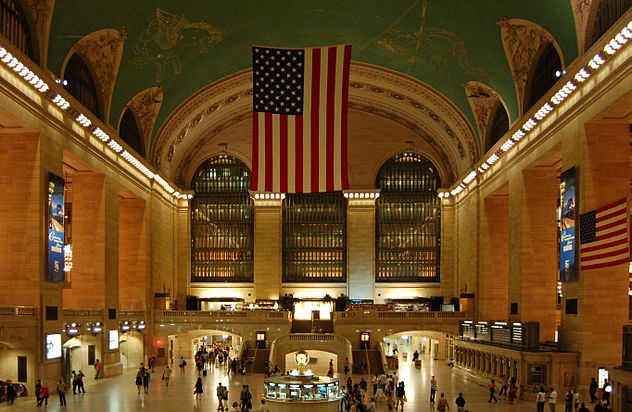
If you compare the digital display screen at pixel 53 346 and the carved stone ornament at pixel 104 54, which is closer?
the digital display screen at pixel 53 346

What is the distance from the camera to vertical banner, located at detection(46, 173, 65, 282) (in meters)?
27.1

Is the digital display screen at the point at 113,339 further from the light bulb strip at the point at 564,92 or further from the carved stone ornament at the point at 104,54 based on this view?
the light bulb strip at the point at 564,92

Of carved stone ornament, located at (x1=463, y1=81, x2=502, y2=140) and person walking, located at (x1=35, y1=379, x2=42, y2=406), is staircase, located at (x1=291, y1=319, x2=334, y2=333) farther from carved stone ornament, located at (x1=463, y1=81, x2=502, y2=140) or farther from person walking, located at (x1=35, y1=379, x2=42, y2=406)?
person walking, located at (x1=35, y1=379, x2=42, y2=406)

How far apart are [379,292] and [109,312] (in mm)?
19947

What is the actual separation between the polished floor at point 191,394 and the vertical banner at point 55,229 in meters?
4.32

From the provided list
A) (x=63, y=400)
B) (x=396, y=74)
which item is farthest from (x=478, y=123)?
(x=63, y=400)

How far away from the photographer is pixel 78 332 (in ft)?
98.6

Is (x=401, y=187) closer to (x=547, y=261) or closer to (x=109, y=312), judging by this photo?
(x=547, y=261)

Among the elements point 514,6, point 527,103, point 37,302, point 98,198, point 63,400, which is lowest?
point 63,400

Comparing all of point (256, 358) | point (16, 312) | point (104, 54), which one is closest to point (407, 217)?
point (256, 358)

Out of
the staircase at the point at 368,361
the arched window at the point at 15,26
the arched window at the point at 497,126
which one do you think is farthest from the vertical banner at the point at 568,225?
the arched window at the point at 15,26

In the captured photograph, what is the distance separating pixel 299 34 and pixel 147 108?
29.0 ft

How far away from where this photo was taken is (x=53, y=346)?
26.7 metres

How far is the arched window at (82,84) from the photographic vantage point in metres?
30.0
